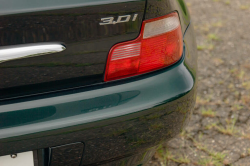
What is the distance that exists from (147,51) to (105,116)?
333 mm

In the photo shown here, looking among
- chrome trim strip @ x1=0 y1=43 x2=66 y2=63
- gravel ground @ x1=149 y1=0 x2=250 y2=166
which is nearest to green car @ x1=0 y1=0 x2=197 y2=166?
chrome trim strip @ x1=0 y1=43 x2=66 y2=63

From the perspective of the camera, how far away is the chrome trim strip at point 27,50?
3.60 feet

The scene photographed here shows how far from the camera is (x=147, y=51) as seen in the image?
4.29ft

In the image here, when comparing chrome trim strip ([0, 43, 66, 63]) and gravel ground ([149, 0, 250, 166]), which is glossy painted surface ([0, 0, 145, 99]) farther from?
gravel ground ([149, 0, 250, 166])

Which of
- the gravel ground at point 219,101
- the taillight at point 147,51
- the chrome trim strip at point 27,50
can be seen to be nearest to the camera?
the chrome trim strip at point 27,50

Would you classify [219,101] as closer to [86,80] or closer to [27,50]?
[86,80]

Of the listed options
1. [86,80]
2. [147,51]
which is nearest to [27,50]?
[86,80]

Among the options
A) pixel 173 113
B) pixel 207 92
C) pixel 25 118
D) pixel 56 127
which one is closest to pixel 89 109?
pixel 56 127

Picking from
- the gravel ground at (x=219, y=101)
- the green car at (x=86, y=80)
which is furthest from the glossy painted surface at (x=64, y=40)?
the gravel ground at (x=219, y=101)

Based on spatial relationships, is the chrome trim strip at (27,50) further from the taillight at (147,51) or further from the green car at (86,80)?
the taillight at (147,51)

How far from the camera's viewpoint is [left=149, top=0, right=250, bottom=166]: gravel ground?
6.57 feet

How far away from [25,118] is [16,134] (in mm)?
67

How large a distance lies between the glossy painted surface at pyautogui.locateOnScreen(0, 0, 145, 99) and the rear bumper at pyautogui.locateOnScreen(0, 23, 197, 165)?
0.18 ft

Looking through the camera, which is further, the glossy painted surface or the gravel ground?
the gravel ground
